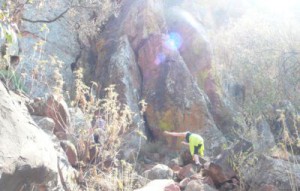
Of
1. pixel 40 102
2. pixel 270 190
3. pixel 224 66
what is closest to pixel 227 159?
pixel 270 190

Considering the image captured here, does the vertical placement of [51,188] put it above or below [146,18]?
below

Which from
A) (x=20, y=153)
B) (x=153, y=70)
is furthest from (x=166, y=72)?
(x=20, y=153)

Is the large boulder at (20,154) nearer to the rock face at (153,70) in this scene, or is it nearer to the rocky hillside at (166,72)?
the rocky hillside at (166,72)

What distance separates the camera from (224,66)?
1869cm

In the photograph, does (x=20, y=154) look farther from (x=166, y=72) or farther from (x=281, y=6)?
(x=281, y=6)

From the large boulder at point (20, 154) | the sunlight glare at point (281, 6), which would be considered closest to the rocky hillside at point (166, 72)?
the sunlight glare at point (281, 6)

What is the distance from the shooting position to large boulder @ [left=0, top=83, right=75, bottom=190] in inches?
109

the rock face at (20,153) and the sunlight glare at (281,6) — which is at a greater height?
the sunlight glare at (281,6)

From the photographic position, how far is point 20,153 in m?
2.91

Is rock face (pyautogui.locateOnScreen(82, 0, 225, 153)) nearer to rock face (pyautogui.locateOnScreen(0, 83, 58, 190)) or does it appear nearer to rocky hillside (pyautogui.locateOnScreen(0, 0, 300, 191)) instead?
rocky hillside (pyautogui.locateOnScreen(0, 0, 300, 191))

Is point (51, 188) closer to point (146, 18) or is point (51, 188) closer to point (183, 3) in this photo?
point (146, 18)

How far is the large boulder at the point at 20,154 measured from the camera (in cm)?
277

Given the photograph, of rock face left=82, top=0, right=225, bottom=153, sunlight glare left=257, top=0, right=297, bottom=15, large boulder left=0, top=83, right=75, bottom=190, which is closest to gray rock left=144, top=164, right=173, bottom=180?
large boulder left=0, top=83, right=75, bottom=190

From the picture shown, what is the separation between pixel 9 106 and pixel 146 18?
13958mm
